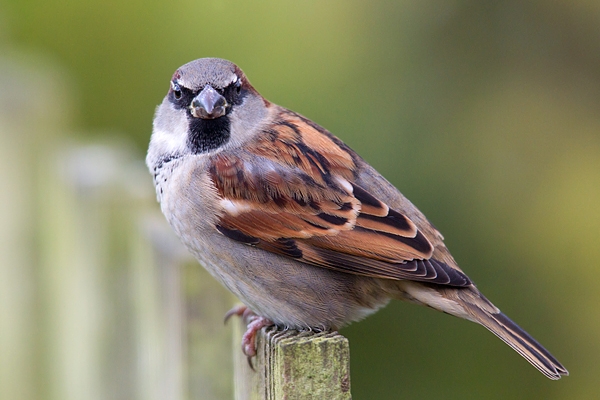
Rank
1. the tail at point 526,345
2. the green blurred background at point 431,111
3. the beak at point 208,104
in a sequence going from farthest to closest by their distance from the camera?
the green blurred background at point 431,111 → the beak at point 208,104 → the tail at point 526,345

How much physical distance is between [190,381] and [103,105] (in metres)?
3.52

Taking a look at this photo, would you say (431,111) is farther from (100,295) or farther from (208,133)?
(100,295)

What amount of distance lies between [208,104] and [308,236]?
597mm

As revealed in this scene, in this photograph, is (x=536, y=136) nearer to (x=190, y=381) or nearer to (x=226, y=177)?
(x=226, y=177)

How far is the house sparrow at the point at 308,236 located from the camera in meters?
2.49

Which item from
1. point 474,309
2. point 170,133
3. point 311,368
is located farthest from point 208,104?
point 311,368

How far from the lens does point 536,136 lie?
4750mm

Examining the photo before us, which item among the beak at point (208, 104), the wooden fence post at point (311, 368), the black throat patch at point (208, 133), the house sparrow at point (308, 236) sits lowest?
the wooden fence post at point (311, 368)

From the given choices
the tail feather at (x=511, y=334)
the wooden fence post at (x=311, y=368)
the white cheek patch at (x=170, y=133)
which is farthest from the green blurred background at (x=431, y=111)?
the wooden fence post at (x=311, y=368)


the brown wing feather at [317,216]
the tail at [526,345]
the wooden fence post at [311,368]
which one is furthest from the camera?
the brown wing feather at [317,216]

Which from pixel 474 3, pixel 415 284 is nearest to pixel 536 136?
pixel 474 3

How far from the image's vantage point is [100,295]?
3205mm

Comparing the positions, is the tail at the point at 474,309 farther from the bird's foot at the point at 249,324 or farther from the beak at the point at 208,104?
the beak at the point at 208,104

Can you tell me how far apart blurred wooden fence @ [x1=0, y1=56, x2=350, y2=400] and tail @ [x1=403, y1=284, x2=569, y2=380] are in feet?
2.04
